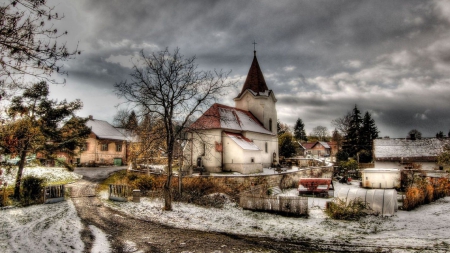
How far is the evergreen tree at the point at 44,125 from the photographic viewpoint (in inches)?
622

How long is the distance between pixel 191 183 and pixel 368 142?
44.3m

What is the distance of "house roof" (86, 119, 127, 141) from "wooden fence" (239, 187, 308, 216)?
30861 mm

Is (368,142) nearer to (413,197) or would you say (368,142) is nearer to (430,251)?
(413,197)

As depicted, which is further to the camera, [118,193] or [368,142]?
[368,142]

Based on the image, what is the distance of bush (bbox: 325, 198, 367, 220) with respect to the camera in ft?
53.0

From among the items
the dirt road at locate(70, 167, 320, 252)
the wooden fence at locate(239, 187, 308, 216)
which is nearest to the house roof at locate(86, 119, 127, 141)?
the dirt road at locate(70, 167, 320, 252)

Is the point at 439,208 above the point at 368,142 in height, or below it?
below

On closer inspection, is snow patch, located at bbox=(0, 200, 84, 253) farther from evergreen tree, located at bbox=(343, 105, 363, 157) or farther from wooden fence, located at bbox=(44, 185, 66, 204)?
evergreen tree, located at bbox=(343, 105, 363, 157)

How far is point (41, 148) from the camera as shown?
1755cm

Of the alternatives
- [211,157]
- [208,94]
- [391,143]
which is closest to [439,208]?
[208,94]

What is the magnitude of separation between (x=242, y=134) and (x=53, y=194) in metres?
21.5

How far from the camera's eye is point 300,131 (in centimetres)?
10519

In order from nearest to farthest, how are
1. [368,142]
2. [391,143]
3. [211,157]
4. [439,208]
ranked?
[439,208] → [211,157] → [391,143] → [368,142]

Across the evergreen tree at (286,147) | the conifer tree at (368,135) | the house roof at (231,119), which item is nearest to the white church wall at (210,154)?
the house roof at (231,119)
